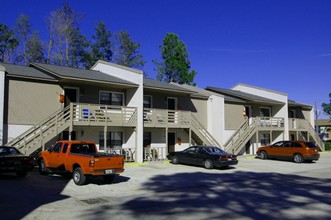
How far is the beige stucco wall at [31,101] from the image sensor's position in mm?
20391

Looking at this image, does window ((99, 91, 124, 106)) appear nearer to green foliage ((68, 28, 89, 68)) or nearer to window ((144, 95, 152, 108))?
window ((144, 95, 152, 108))

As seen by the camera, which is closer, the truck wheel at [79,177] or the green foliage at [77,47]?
A: the truck wheel at [79,177]

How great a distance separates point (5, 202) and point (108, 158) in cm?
470

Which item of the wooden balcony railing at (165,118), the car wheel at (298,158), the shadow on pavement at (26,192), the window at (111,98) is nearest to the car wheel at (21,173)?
the shadow on pavement at (26,192)

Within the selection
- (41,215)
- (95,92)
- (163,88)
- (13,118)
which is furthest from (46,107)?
(41,215)

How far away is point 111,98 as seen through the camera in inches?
999

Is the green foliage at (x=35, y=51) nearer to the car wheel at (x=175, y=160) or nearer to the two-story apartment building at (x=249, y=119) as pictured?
the two-story apartment building at (x=249, y=119)

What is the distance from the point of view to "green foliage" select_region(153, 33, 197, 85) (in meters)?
52.9

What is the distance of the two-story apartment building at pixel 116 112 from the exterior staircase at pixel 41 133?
50 mm

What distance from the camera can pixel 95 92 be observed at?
24.4 metres

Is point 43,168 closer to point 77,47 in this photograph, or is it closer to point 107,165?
point 107,165

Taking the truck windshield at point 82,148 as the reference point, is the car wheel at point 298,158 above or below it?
below

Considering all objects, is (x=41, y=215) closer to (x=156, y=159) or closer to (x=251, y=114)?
(x=156, y=159)

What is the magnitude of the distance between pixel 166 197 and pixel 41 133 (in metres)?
9.73
